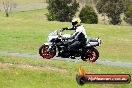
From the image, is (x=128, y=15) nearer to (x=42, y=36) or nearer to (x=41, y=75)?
(x=42, y=36)

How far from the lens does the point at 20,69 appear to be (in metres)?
15.7

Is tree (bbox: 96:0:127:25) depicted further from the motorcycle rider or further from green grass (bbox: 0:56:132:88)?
green grass (bbox: 0:56:132:88)

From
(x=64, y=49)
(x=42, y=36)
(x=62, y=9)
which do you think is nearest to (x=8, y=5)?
(x=62, y=9)

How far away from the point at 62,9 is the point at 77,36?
204ft

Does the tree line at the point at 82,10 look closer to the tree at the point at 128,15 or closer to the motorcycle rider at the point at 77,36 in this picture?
the tree at the point at 128,15

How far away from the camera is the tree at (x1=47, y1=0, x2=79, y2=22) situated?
81688 mm

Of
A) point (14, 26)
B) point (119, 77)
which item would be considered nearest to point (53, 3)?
point (14, 26)

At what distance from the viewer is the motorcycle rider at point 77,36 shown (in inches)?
790

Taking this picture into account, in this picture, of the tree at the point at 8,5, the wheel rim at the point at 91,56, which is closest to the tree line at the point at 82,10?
the tree at the point at 8,5

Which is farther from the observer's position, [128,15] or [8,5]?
[8,5]

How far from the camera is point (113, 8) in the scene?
3425 inches

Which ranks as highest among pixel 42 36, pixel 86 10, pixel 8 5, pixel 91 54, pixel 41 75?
pixel 41 75

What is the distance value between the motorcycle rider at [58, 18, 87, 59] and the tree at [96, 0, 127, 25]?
6655 centimetres

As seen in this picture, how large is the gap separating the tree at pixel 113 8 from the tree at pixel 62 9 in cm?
751
